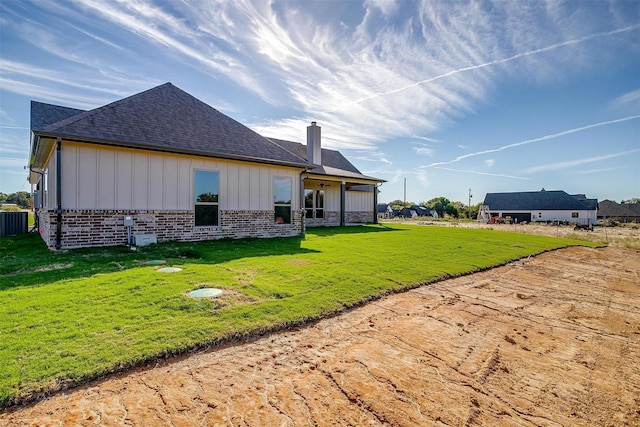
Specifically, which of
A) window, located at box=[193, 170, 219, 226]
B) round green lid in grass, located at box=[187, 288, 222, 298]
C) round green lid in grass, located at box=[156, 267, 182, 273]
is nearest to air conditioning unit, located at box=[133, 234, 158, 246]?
window, located at box=[193, 170, 219, 226]

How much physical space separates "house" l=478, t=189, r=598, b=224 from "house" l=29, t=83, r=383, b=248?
132 ft

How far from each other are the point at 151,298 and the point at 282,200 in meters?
8.15

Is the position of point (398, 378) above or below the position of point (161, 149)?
below

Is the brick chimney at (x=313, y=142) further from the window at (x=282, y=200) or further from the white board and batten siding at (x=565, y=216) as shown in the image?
the white board and batten siding at (x=565, y=216)

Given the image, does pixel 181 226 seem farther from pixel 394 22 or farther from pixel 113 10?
pixel 394 22

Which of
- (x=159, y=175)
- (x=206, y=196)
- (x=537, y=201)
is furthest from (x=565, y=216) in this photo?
(x=159, y=175)

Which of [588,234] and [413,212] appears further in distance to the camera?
[413,212]

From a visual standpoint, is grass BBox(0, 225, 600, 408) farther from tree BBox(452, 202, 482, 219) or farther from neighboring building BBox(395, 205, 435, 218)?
neighboring building BBox(395, 205, 435, 218)

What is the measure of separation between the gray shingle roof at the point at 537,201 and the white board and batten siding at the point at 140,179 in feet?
180

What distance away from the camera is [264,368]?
9.12 ft

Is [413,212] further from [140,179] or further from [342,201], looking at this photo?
[140,179]

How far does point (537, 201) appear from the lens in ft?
164

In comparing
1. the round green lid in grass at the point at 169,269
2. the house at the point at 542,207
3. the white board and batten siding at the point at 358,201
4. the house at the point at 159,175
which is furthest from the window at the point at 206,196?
the house at the point at 542,207

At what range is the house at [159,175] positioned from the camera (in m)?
8.02
